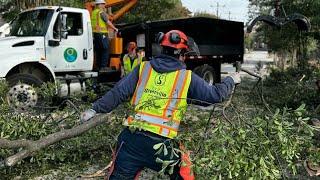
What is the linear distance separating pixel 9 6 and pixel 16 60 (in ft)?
30.5

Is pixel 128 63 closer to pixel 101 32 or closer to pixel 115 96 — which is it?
pixel 101 32

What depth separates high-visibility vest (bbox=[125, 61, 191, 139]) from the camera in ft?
12.0

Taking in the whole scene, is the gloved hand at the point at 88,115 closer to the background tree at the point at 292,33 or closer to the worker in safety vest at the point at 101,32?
the worker in safety vest at the point at 101,32

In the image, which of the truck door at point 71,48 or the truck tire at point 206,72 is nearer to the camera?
the truck door at point 71,48

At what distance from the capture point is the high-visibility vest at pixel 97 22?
10.8 meters

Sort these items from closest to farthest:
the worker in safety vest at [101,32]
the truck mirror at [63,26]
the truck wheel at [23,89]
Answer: the truck wheel at [23,89]
the truck mirror at [63,26]
the worker in safety vest at [101,32]

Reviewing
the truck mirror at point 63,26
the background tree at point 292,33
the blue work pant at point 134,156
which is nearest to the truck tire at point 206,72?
the background tree at point 292,33

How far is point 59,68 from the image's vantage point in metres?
10.2

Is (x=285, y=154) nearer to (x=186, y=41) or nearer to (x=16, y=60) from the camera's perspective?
(x=186, y=41)

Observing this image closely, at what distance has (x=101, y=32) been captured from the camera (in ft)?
35.6

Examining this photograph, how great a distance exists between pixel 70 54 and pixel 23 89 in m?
1.73

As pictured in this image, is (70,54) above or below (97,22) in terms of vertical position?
below

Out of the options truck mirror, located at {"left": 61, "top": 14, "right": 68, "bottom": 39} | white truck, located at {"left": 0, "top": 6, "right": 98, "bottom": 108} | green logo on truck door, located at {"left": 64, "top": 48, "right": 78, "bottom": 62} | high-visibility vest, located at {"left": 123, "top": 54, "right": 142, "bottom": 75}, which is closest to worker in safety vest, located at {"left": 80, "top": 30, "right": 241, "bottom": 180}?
white truck, located at {"left": 0, "top": 6, "right": 98, "bottom": 108}

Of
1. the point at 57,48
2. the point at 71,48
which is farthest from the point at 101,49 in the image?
the point at 57,48
